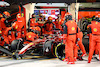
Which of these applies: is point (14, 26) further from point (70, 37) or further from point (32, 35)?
point (70, 37)

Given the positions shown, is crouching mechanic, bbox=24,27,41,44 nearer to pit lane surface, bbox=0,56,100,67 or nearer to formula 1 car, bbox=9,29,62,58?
formula 1 car, bbox=9,29,62,58

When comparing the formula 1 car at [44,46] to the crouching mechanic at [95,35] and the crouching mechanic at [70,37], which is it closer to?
the crouching mechanic at [70,37]

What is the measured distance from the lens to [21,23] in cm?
689

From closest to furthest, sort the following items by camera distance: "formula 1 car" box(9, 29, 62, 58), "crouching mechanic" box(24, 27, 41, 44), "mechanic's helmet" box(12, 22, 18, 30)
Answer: "formula 1 car" box(9, 29, 62, 58), "crouching mechanic" box(24, 27, 41, 44), "mechanic's helmet" box(12, 22, 18, 30)

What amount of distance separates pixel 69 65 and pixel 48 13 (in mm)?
9312

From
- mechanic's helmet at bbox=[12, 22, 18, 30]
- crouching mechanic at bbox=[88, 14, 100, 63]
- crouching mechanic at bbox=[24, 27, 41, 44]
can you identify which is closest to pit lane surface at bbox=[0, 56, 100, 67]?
crouching mechanic at bbox=[88, 14, 100, 63]

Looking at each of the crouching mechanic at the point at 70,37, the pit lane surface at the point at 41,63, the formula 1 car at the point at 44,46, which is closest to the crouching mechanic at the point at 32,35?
the formula 1 car at the point at 44,46

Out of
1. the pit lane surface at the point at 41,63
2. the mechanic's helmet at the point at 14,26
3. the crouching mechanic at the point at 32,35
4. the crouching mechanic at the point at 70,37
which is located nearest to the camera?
the pit lane surface at the point at 41,63

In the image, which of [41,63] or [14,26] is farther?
[14,26]

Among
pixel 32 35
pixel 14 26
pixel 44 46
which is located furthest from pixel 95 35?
pixel 14 26

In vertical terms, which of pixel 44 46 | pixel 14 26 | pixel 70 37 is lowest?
pixel 44 46

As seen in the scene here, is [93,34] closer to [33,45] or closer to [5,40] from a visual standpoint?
[33,45]

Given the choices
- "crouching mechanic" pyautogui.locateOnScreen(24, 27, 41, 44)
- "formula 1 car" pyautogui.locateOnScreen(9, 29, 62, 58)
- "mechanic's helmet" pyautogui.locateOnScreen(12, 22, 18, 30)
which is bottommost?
"formula 1 car" pyautogui.locateOnScreen(9, 29, 62, 58)

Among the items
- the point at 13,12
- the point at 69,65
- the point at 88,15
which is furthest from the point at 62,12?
the point at 69,65
